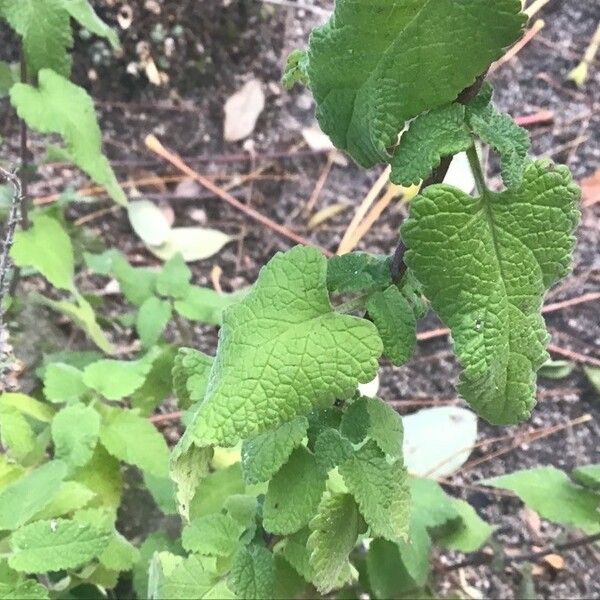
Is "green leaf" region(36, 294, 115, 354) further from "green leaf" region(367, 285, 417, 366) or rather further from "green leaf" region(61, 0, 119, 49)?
"green leaf" region(367, 285, 417, 366)

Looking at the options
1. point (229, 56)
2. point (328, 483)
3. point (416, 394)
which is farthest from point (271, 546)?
point (229, 56)

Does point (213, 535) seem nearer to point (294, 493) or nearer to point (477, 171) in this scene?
point (294, 493)

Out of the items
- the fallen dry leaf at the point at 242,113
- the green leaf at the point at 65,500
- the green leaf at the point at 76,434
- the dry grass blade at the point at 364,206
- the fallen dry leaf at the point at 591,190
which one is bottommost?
the green leaf at the point at 65,500

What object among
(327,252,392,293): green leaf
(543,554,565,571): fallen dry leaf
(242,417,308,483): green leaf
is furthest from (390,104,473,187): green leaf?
(543,554,565,571): fallen dry leaf

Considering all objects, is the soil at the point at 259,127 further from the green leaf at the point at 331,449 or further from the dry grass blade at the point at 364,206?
the green leaf at the point at 331,449

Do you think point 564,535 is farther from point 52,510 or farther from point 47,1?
point 47,1

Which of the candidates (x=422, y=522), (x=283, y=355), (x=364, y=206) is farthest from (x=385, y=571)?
(x=364, y=206)

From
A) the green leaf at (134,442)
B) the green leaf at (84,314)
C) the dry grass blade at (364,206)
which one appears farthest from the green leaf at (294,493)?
the dry grass blade at (364,206)
